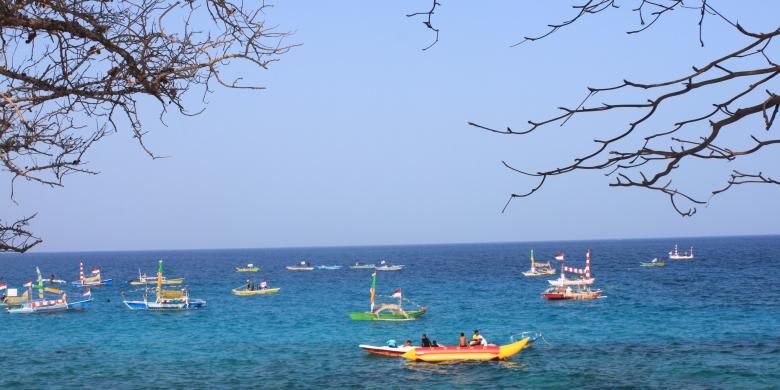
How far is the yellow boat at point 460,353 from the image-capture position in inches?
1046

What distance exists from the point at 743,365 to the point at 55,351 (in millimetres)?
25354

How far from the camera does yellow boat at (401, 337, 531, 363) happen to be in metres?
26.6

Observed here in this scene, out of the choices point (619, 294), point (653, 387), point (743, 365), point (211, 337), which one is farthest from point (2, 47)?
point (619, 294)

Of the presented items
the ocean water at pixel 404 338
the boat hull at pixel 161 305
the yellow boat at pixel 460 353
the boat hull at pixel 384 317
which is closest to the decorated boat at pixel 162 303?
the boat hull at pixel 161 305

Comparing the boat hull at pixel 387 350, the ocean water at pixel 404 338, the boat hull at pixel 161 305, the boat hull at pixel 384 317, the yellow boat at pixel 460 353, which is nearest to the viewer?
the ocean water at pixel 404 338

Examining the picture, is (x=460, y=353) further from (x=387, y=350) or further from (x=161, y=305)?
(x=161, y=305)

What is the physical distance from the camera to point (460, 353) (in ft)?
87.9

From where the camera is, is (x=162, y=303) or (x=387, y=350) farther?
(x=162, y=303)

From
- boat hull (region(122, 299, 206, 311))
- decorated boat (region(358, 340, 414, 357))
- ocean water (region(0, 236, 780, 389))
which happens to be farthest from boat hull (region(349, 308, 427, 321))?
boat hull (region(122, 299, 206, 311))

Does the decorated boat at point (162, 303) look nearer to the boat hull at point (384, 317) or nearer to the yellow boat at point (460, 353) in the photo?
the boat hull at point (384, 317)

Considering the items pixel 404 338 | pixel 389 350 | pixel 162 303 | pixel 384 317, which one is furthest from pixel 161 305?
pixel 389 350

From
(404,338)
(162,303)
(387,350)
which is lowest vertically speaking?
(404,338)

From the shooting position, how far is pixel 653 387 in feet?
73.5

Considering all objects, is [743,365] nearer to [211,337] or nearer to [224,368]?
[224,368]
